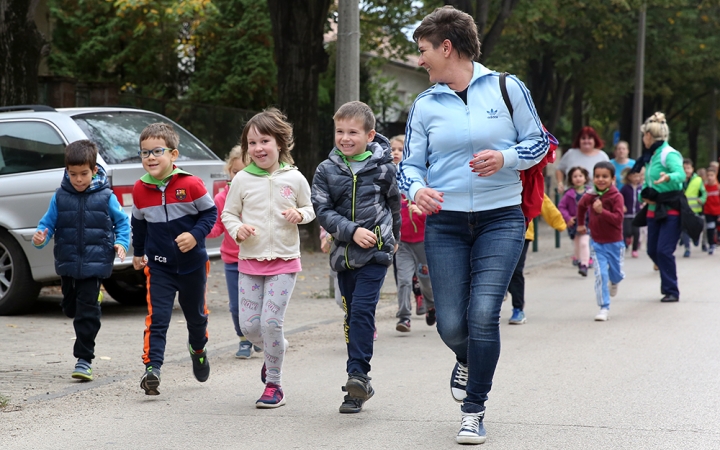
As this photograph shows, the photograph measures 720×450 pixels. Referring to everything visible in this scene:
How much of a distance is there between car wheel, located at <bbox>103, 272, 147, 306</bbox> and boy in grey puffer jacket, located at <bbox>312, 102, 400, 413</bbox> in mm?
4805

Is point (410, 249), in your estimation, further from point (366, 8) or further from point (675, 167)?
point (366, 8)

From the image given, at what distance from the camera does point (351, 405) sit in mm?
5875

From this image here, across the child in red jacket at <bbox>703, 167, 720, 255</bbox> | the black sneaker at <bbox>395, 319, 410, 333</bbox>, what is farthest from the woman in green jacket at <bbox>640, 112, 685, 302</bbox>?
the child in red jacket at <bbox>703, 167, 720, 255</bbox>

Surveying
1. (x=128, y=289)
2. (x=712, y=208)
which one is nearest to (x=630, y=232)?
(x=712, y=208)

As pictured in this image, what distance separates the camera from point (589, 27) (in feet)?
86.4

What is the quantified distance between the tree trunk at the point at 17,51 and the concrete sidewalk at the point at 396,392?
3546 mm

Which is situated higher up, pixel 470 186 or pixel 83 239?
pixel 470 186

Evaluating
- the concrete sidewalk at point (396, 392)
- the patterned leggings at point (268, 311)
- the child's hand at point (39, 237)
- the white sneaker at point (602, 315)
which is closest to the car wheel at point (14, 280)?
the concrete sidewalk at point (396, 392)

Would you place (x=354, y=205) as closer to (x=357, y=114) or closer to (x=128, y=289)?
(x=357, y=114)

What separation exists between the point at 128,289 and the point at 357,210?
213 inches

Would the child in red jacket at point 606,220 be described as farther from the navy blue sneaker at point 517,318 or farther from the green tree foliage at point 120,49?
the green tree foliage at point 120,49

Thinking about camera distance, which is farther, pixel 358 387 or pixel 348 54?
pixel 348 54

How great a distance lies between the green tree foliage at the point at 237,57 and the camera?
23891mm

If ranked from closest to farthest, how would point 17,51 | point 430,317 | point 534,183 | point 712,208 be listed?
point 534,183, point 430,317, point 17,51, point 712,208
